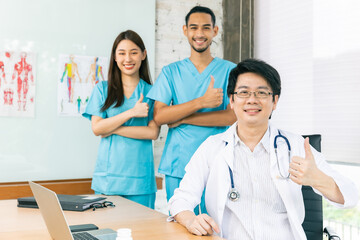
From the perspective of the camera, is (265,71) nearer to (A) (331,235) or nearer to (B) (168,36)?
(A) (331,235)

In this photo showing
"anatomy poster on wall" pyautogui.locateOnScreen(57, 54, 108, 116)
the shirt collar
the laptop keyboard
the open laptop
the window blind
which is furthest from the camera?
"anatomy poster on wall" pyautogui.locateOnScreen(57, 54, 108, 116)

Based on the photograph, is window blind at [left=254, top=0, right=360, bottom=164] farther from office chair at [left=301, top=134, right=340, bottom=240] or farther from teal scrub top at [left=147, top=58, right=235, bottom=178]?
office chair at [left=301, top=134, right=340, bottom=240]

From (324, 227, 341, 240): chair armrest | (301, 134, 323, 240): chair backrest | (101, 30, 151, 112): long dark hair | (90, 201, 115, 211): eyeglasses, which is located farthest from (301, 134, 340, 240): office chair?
(101, 30, 151, 112): long dark hair

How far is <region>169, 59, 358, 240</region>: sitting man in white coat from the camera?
1390mm

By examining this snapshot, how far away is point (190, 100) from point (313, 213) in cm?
90

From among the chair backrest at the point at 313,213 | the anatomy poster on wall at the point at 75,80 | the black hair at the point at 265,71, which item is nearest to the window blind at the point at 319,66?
the chair backrest at the point at 313,213

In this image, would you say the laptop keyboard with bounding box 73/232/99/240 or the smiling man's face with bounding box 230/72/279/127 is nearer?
the laptop keyboard with bounding box 73/232/99/240

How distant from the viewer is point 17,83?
2699 millimetres

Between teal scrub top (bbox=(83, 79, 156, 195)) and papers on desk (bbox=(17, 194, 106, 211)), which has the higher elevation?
teal scrub top (bbox=(83, 79, 156, 195))

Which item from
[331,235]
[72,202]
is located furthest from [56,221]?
[331,235]

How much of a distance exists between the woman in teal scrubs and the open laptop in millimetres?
890

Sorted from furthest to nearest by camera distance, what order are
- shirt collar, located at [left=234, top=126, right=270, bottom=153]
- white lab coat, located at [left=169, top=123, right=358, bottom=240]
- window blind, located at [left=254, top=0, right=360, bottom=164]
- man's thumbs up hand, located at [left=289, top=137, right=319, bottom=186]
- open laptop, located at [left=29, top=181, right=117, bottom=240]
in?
window blind, located at [left=254, top=0, right=360, bottom=164], shirt collar, located at [left=234, top=126, right=270, bottom=153], white lab coat, located at [left=169, top=123, right=358, bottom=240], man's thumbs up hand, located at [left=289, top=137, right=319, bottom=186], open laptop, located at [left=29, top=181, right=117, bottom=240]

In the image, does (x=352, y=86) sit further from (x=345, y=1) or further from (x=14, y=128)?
(x=14, y=128)

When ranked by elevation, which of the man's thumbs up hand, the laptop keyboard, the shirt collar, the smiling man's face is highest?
the smiling man's face
